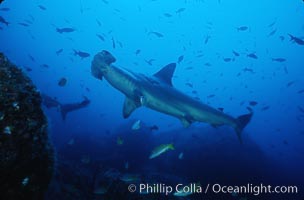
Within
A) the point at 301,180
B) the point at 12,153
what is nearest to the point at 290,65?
the point at 301,180

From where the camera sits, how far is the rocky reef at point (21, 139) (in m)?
2.20

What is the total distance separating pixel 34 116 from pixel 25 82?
38 cm

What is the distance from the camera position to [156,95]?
307 inches

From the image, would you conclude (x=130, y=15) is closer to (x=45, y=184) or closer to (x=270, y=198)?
(x=270, y=198)

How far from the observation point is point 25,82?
2.54m

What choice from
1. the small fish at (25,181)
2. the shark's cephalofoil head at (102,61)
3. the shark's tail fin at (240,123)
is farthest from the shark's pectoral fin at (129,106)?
the small fish at (25,181)

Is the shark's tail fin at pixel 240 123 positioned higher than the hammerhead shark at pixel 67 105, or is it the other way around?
the shark's tail fin at pixel 240 123

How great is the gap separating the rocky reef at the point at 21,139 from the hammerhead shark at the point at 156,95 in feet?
15.2

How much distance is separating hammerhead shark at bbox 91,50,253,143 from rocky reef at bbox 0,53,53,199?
15.2 feet

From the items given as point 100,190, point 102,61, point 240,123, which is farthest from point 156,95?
point 240,123

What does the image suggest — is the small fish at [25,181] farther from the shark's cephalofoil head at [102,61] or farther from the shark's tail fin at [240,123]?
the shark's tail fin at [240,123]

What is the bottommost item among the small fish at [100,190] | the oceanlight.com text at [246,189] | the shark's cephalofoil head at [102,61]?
the oceanlight.com text at [246,189]

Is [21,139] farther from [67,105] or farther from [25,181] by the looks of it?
[67,105]

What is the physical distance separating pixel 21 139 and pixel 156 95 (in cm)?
570
